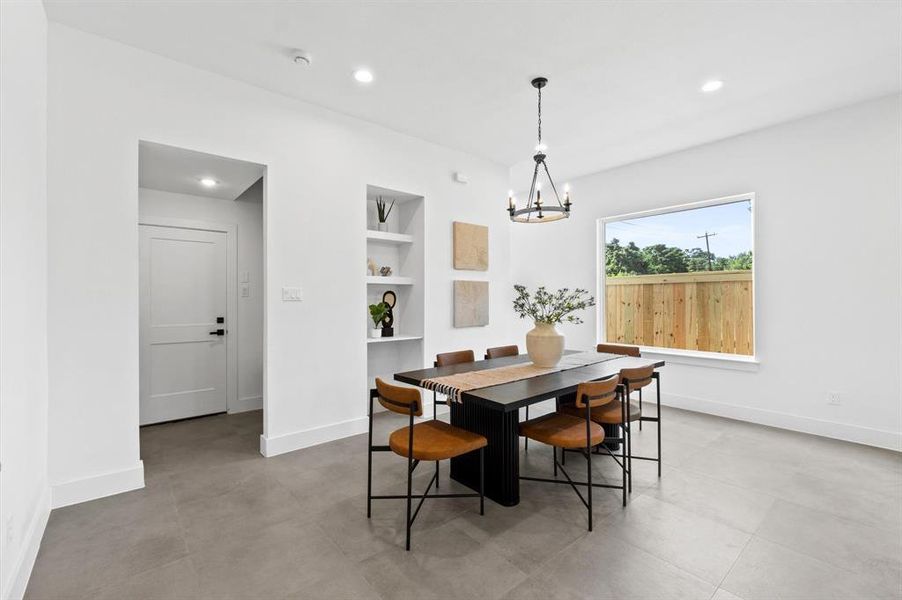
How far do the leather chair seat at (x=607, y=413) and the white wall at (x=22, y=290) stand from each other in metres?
2.90

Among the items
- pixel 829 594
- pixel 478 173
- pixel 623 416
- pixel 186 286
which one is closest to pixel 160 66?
pixel 186 286

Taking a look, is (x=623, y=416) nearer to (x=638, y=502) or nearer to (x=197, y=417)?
(x=638, y=502)

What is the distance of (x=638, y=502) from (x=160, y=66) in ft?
13.7

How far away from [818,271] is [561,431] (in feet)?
10.3

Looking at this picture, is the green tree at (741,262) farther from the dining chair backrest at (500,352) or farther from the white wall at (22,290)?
the white wall at (22,290)

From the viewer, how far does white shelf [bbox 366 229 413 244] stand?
4.05 m

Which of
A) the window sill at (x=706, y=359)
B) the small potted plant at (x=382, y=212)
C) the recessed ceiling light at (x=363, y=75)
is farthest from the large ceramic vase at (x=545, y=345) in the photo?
the window sill at (x=706, y=359)

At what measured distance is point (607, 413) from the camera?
110 inches

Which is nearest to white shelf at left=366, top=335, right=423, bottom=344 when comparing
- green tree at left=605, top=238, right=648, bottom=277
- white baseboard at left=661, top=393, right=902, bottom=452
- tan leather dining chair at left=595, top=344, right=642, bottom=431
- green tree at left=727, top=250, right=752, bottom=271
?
tan leather dining chair at left=595, top=344, right=642, bottom=431

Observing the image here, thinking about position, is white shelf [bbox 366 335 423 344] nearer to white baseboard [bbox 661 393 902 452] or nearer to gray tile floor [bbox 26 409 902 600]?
gray tile floor [bbox 26 409 902 600]

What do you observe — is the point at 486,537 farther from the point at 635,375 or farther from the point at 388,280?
the point at 388,280

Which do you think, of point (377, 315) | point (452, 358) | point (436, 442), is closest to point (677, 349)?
point (452, 358)

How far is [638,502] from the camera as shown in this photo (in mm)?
2488

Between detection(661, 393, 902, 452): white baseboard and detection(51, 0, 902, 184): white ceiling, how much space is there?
2747 millimetres
